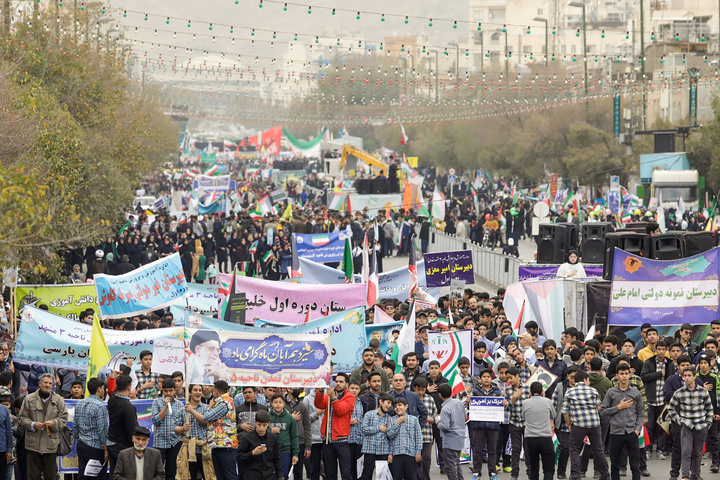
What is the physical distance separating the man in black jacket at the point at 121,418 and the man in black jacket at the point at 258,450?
1.03 m

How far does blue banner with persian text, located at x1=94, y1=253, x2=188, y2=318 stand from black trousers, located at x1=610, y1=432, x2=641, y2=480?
7510 mm

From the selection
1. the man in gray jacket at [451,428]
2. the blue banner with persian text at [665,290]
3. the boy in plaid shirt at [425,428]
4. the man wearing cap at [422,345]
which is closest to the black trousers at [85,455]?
the boy in plaid shirt at [425,428]

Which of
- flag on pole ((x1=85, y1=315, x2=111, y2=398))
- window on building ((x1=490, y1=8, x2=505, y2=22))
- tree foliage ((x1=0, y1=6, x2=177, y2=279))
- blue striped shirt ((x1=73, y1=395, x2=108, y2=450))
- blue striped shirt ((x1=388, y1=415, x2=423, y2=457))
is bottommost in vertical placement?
blue striped shirt ((x1=388, y1=415, x2=423, y2=457))

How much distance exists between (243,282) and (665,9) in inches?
2792

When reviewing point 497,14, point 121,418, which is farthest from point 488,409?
point 497,14

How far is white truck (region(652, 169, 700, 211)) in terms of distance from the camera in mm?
43875

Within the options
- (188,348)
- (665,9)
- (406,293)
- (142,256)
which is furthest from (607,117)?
(188,348)

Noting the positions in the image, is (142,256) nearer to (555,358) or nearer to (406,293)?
(406,293)

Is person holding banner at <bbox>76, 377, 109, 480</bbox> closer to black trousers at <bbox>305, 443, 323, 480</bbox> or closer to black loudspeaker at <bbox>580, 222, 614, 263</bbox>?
black trousers at <bbox>305, 443, 323, 480</bbox>

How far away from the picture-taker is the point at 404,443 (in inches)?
455

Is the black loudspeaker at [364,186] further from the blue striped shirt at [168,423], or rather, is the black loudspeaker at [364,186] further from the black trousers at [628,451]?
the blue striped shirt at [168,423]

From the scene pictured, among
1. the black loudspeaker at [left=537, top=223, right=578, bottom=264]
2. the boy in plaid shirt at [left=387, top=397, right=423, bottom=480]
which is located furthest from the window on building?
the boy in plaid shirt at [left=387, top=397, right=423, bottom=480]

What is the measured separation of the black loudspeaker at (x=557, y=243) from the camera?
23922 mm

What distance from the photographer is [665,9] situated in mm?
82750
